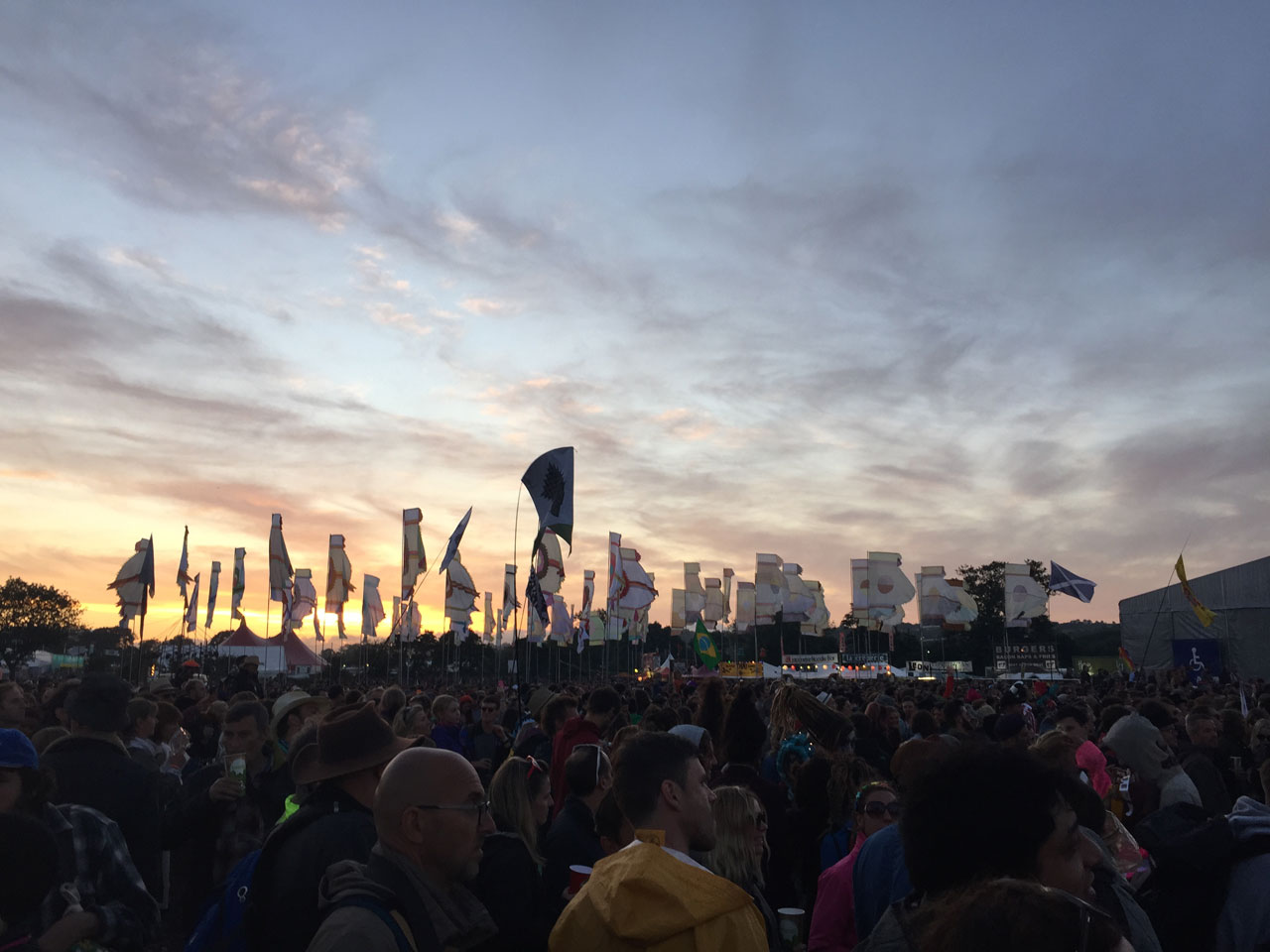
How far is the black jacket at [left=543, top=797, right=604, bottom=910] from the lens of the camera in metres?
4.48

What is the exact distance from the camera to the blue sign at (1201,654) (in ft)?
119

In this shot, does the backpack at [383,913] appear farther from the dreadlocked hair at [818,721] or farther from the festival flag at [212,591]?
the festival flag at [212,591]

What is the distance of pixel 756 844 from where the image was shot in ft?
15.0

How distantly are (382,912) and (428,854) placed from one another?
14.0 inches

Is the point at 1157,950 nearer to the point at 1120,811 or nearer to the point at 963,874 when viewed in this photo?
the point at 963,874

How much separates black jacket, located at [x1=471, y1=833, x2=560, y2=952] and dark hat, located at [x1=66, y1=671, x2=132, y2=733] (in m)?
2.72

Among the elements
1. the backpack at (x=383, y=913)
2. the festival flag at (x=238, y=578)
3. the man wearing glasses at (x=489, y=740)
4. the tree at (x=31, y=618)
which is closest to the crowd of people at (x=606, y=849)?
the backpack at (x=383, y=913)

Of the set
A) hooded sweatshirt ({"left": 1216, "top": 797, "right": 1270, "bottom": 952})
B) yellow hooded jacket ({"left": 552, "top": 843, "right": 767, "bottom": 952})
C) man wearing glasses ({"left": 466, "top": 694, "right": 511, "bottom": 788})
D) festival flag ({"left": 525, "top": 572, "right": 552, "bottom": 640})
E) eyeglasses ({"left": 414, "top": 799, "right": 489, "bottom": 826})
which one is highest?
festival flag ({"left": 525, "top": 572, "right": 552, "bottom": 640})

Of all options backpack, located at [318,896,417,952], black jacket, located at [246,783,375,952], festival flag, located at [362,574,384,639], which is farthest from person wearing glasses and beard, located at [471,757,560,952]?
festival flag, located at [362,574,384,639]

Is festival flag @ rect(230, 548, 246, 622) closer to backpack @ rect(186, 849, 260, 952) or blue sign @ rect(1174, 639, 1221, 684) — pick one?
blue sign @ rect(1174, 639, 1221, 684)

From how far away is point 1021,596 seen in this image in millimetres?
39500

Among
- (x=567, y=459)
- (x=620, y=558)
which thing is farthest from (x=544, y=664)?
(x=567, y=459)

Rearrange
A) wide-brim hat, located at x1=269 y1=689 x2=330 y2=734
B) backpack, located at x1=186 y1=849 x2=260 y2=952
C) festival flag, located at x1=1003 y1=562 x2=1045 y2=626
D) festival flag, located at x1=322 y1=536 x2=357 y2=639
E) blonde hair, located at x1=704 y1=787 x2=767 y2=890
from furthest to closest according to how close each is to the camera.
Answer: festival flag, located at x1=1003 y1=562 x2=1045 y2=626 → festival flag, located at x1=322 y1=536 x2=357 y2=639 → wide-brim hat, located at x1=269 y1=689 x2=330 y2=734 → blonde hair, located at x1=704 y1=787 x2=767 y2=890 → backpack, located at x1=186 y1=849 x2=260 y2=952

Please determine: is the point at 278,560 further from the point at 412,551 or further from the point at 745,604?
the point at 745,604
